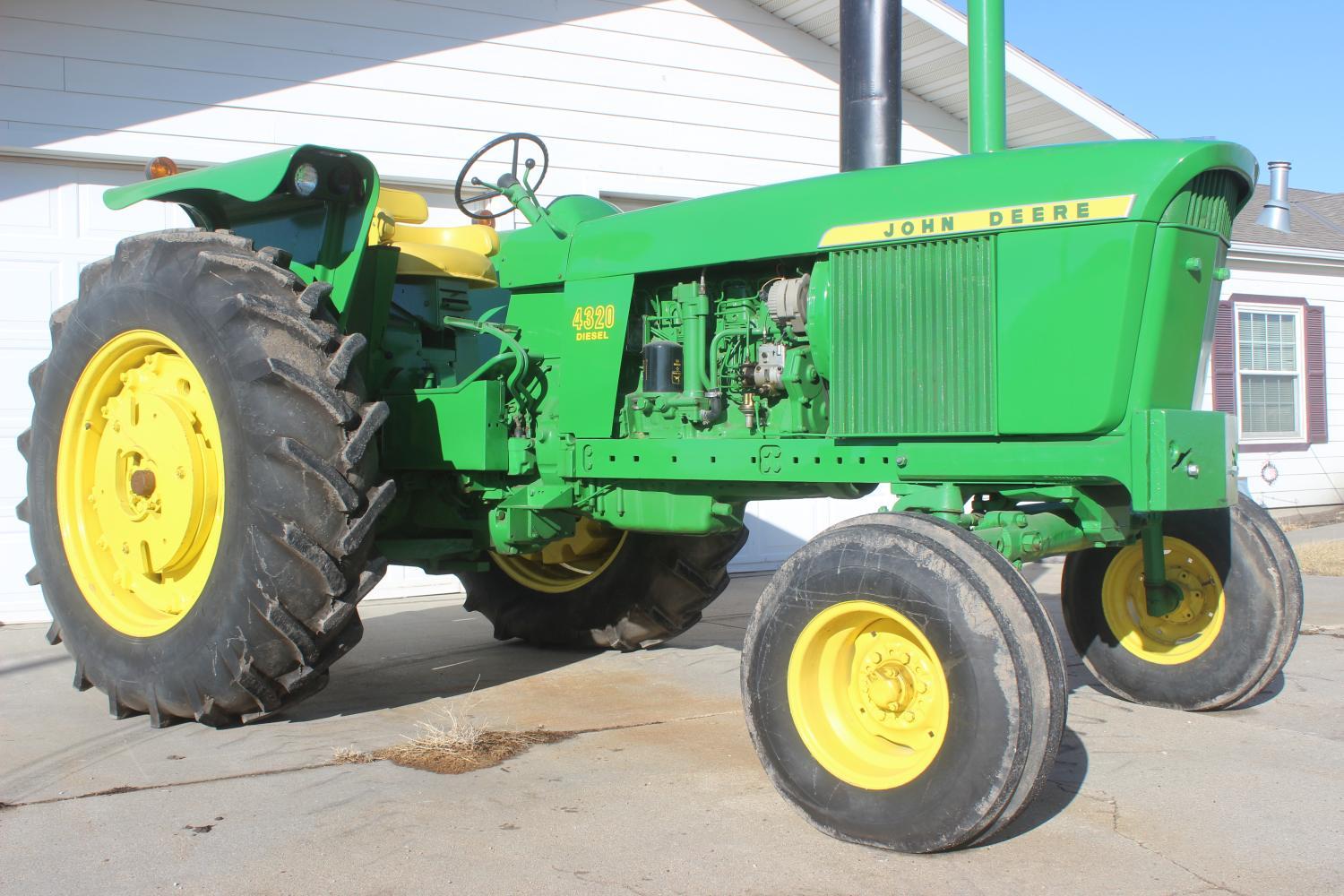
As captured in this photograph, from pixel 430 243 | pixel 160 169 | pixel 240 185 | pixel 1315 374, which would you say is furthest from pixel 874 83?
pixel 1315 374

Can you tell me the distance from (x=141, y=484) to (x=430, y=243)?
168 centimetres

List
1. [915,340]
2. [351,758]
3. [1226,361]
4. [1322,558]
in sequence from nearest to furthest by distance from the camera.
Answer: [915,340] → [351,758] → [1322,558] → [1226,361]

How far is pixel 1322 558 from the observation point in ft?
30.5

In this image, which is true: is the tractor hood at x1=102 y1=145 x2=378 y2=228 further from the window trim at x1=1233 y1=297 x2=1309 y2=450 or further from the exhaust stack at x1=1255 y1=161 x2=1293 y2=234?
the exhaust stack at x1=1255 y1=161 x2=1293 y2=234

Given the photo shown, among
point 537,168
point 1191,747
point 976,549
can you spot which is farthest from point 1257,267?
point 976,549

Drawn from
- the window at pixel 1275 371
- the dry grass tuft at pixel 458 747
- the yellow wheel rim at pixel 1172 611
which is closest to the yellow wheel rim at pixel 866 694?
the dry grass tuft at pixel 458 747

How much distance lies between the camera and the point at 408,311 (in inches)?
213

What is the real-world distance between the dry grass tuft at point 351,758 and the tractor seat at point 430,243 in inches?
81.6

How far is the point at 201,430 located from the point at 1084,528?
10.4 ft

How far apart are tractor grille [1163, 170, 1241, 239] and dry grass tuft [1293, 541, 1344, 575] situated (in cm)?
572

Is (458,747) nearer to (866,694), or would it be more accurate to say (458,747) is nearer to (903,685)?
(866,694)

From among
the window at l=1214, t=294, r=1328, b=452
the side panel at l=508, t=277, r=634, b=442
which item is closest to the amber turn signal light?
the side panel at l=508, t=277, r=634, b=442

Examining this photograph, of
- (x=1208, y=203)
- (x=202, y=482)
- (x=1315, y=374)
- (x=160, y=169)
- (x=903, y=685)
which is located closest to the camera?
(x=903, y=685)

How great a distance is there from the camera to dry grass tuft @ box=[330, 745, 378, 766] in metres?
4.04
